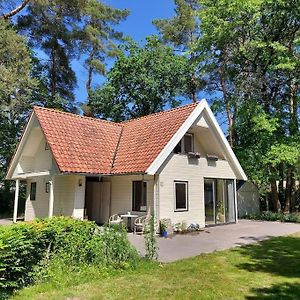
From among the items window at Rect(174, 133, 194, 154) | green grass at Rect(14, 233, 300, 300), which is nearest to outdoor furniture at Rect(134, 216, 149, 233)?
window at Rect(174, 133, 194, 154)

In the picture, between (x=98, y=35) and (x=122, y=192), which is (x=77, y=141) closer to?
(x=122, y=192)

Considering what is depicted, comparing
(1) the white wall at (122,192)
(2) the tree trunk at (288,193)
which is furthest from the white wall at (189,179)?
(2) the tree trunk at (288,193)

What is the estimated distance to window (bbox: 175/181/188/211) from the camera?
1559 centimetres

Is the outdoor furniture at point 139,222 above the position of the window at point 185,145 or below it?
below

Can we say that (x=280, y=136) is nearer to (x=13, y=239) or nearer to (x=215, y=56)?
(x=215, y=56)

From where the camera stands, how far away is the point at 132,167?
15.1 metres

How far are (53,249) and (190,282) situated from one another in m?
3.06

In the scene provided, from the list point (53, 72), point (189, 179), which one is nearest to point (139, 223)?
point (189, 179)

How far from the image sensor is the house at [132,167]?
49.3ft

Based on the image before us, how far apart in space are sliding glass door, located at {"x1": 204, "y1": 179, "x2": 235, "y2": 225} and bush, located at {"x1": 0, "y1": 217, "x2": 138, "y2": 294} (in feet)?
32.6

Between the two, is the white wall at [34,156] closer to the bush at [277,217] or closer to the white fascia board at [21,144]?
the white fascia board at [21,144]

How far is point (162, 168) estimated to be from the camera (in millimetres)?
14992

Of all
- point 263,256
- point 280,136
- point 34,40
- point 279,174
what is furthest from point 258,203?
point 34,40

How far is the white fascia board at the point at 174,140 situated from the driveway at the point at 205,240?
9.67 feet
